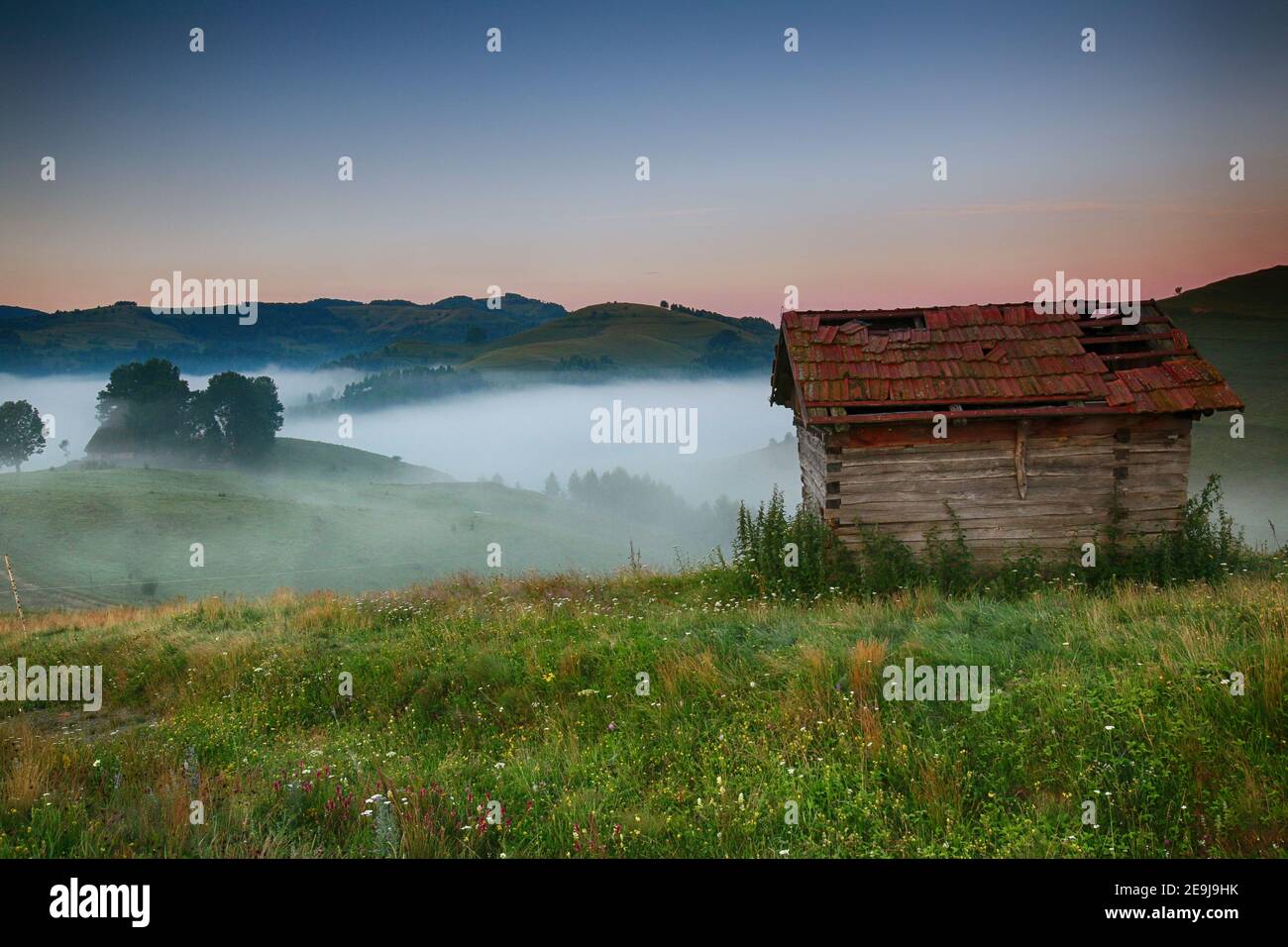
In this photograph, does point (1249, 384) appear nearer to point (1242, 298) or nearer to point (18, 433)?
point (1242, 298)

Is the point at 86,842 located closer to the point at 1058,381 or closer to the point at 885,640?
the point at 885,640

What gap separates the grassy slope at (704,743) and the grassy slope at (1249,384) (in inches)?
783

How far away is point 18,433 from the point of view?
A: 2953 inches

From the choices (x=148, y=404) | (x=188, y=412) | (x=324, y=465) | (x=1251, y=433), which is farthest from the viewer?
(x=324, y=465)

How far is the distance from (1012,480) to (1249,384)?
6411 centimetres

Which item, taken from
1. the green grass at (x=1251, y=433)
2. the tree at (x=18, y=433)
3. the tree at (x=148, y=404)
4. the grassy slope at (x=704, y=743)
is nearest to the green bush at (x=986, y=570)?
the grassy slope at (x=704, y=743)

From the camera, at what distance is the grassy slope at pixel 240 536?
38.9 metres

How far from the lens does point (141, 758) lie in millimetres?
6492

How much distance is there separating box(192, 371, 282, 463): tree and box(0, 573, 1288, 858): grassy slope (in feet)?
263

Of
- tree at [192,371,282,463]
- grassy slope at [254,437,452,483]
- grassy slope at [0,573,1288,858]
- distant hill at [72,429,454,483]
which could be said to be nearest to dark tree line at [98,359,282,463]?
tree at [192,371,282,463]

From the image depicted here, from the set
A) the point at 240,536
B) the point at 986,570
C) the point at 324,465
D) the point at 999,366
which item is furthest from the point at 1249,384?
the point at 324,465

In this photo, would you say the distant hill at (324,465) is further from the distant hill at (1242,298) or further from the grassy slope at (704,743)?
the distant hill at (1242,298)

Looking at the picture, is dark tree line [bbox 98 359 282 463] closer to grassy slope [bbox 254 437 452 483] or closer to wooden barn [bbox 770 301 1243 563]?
grassy slope [bbox 254 437 452 483]

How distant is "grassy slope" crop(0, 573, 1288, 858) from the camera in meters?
4.70
